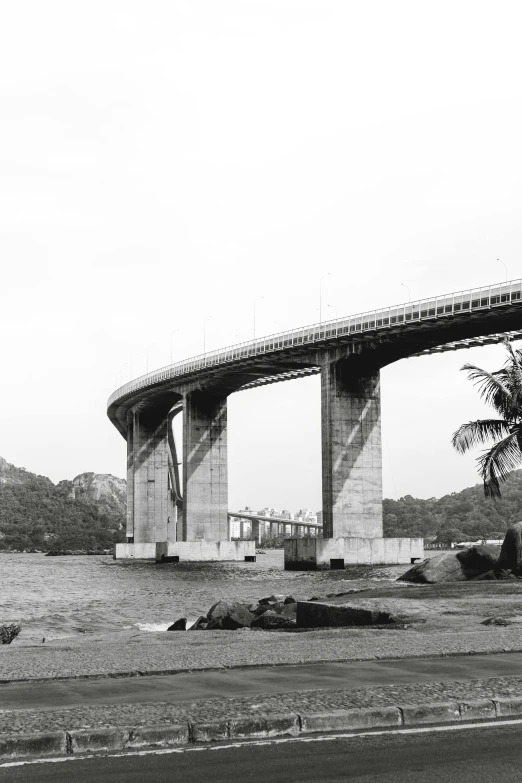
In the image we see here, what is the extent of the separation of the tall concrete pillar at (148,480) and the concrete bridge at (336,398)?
1804cm

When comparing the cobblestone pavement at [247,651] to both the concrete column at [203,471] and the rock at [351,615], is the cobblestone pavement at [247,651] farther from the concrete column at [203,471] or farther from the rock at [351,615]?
the concrete column at [203,471]

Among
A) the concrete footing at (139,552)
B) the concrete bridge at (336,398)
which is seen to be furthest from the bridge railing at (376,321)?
the concrete footing at (139,552)

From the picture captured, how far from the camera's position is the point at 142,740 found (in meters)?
8.21

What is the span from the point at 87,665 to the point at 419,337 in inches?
2500

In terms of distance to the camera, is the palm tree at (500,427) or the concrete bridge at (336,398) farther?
the concrete bridge at (336,398)

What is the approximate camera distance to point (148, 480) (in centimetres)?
Result: 12800

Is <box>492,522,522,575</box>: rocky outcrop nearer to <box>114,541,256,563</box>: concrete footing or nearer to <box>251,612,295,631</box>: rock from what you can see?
<box>251,612,295,631</box>: rock

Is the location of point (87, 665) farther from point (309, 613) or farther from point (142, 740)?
point (309, 613)

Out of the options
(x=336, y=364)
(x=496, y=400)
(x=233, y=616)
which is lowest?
(x=233, y=616)

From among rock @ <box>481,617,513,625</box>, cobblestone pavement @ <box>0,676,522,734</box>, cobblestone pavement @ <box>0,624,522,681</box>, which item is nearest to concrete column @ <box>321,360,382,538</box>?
rock @ <box>481,617,513,625</box>

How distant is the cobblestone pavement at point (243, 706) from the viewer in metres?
8.47

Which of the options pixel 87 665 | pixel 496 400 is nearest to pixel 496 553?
pixel 496 400

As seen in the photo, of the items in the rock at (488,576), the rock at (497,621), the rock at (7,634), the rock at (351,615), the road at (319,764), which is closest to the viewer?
the road at (319,764)

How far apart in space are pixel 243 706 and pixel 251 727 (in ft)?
1.92
